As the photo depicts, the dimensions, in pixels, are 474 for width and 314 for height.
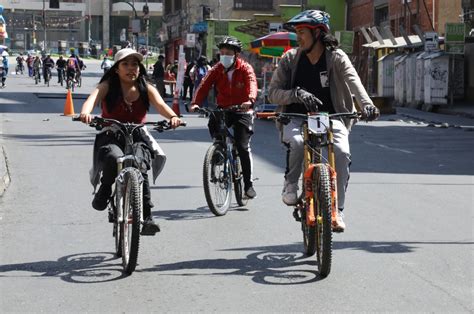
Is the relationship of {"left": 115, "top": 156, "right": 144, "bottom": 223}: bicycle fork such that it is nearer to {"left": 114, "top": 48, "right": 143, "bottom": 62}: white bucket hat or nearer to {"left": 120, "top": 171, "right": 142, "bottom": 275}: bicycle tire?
{"left": 120, "top": 171, "right": 142, "bottom": 275}: bicycle tire

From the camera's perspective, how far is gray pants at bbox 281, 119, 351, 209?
26.5ft

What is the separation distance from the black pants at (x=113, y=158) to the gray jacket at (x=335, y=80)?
1.06 m

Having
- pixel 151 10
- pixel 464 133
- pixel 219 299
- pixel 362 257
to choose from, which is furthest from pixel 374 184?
pixel 151 10

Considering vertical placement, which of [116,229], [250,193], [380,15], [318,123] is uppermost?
[380,15]

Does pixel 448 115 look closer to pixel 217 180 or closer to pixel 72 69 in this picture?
pixel 72 69

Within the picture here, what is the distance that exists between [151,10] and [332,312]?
135000mm

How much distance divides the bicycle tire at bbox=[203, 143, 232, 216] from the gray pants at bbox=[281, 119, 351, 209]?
2615 millimetres

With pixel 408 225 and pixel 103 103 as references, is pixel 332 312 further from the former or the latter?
pixel 408 225

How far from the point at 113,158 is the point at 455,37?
29903 mm

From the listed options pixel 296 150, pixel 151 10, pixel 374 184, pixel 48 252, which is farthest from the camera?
pixel 151 10

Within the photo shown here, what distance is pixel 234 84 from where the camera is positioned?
1154 cm

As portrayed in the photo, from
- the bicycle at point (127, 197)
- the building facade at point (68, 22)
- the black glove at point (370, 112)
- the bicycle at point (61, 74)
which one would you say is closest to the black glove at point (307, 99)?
the black glove at point (370, 112)

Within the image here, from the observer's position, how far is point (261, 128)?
26828mm

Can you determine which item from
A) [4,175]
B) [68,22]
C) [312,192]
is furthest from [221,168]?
[68,22]
